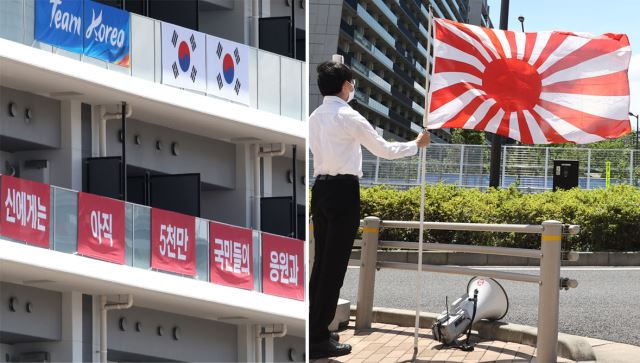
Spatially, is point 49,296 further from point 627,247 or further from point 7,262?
point 627,247

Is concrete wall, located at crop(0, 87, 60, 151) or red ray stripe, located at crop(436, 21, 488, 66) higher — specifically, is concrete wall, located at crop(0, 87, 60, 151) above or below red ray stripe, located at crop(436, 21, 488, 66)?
below

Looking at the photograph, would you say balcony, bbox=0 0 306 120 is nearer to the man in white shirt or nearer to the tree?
the man in white shirt

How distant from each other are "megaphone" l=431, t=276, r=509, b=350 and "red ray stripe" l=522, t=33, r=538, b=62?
6.05ft

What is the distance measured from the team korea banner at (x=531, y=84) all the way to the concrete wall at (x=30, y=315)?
1417 cm

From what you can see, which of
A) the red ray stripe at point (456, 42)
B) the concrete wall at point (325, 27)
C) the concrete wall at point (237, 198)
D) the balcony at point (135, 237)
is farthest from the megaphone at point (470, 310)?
the concrete wall at point (325, 27)

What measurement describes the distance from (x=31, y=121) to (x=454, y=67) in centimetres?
1507

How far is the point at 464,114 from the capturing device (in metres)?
8.51

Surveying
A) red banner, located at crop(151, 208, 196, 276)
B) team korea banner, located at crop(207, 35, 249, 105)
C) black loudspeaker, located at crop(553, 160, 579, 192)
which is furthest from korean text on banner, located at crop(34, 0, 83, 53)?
black loudspeaker, located at crop(553, 160, 579, 192)

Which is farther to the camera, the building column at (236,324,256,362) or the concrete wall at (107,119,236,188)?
the building column at (236,324,256,362)

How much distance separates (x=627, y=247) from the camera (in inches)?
867

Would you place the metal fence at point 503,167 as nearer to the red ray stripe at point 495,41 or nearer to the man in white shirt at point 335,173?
the red ray stripe at point 495,41

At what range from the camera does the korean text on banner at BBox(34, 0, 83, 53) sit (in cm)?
2167

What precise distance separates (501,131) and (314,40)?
7027 centimetres

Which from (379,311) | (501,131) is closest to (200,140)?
(379,311)
